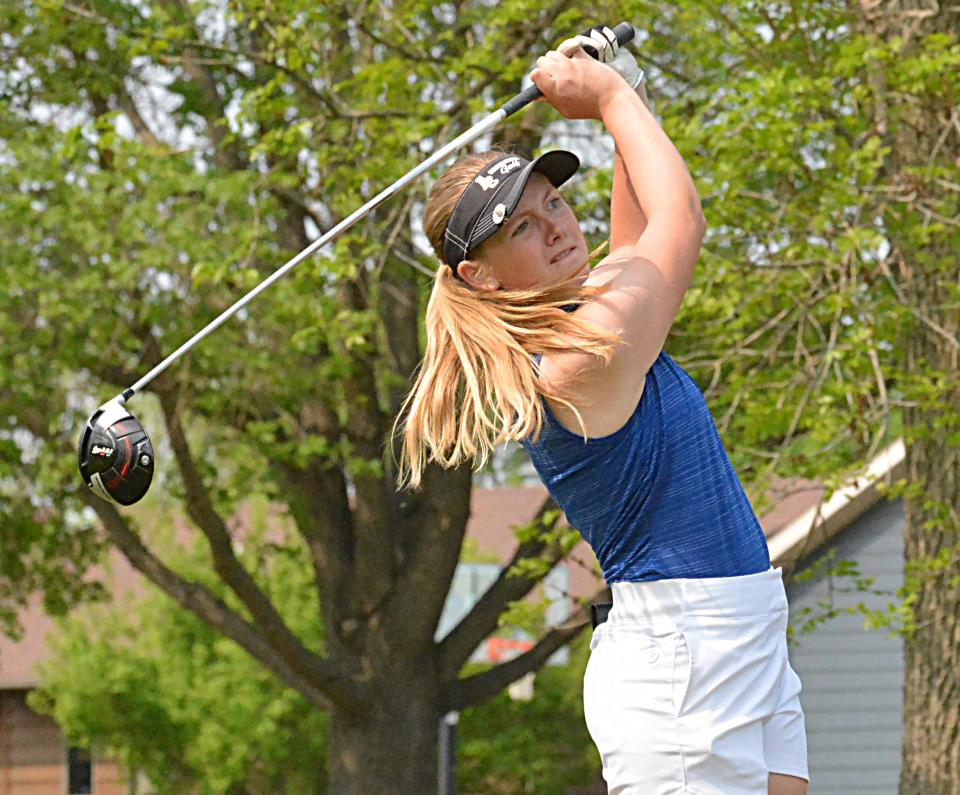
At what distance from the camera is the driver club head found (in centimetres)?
356

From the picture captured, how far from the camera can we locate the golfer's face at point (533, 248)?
2756 mm

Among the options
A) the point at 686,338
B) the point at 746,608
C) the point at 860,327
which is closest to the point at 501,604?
the point at 686,338

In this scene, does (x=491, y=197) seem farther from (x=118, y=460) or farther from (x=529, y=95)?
(x=118, y=460)

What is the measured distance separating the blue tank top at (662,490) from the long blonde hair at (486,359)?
0.09m

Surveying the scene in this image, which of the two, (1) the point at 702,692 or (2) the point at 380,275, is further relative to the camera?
(2) the point at 380,275

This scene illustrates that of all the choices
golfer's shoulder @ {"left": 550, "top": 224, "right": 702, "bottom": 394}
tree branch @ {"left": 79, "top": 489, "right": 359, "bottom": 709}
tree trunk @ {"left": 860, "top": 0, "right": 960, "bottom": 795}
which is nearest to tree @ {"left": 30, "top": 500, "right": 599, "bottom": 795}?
tree branch @ {"left": 79, "top": 489, "right": 359, "bottom": 709}

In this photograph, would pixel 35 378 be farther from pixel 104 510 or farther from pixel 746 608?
pixel 746 608

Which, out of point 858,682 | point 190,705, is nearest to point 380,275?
point 858,682

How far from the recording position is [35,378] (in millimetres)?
12648

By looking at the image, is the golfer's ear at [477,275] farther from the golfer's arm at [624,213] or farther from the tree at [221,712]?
the tree at [221,712]

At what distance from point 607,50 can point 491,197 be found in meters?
0.38

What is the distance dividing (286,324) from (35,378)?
81.8 inches

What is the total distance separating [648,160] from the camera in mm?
2676

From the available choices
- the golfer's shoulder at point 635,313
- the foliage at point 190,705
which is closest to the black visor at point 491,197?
the golfer's shoulder at point 635,313
